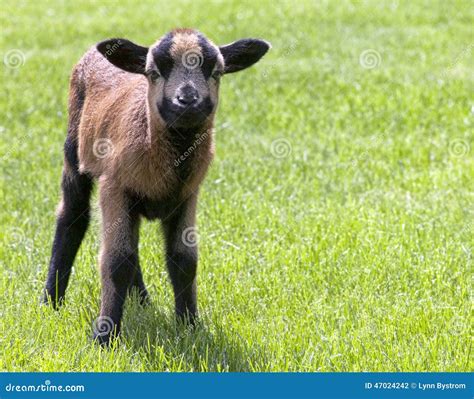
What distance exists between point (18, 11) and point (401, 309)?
1515 centimetres

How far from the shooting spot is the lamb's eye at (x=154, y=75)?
5.58m

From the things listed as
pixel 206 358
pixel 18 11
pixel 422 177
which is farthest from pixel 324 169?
pixel 18 11

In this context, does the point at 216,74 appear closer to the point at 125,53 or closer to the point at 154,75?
the point at 154,75

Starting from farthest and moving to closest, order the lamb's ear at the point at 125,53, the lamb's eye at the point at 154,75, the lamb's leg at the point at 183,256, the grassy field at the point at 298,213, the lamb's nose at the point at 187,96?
the lamb's leg at the point at 183,256 < the lamb's ear at the point at 125,53 < the grassy field at the point at 298,213 < the lamb's eye at the point at 154,75 < the lamb's nose at the point at 187,96

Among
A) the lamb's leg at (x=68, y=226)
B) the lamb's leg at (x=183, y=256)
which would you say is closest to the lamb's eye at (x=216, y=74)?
the lamb's leg at (x=183, y=256)

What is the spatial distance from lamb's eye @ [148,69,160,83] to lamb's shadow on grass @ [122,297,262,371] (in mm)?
1661

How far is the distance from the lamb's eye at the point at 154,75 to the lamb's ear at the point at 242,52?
1.91ft

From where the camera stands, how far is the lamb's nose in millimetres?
5266

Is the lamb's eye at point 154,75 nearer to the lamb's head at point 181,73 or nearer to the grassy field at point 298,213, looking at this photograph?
the lamb's head at point 181,73

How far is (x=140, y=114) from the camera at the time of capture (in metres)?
5.87

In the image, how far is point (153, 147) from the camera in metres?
5.66

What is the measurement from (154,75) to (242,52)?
0.76 m

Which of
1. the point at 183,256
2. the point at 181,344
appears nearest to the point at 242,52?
the point at 183,256

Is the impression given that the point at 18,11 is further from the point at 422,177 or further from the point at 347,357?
the point at 347,357
